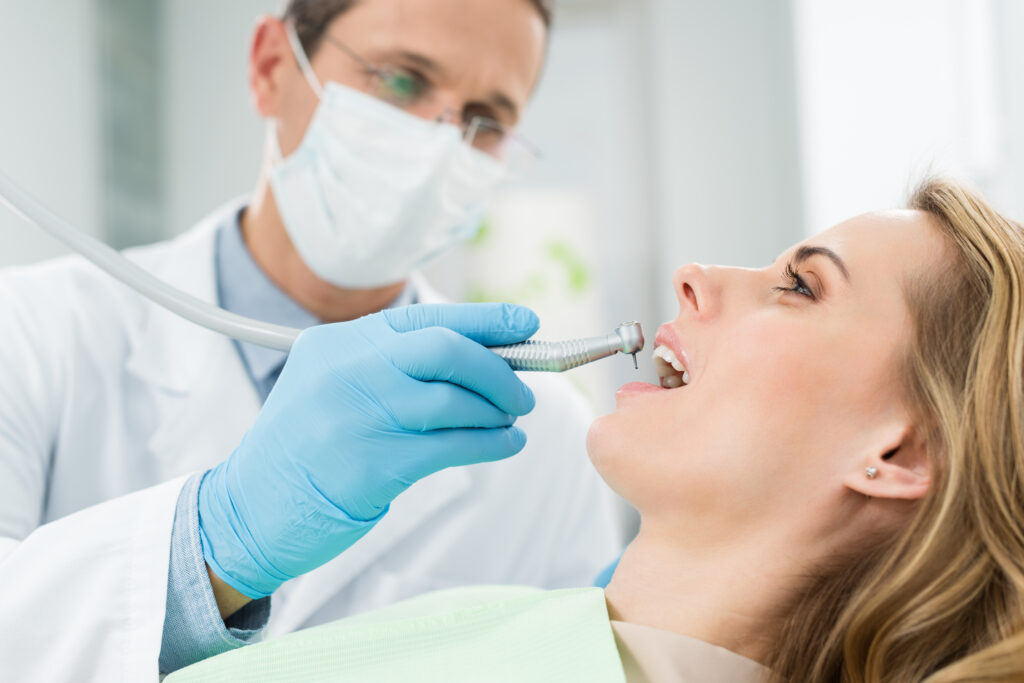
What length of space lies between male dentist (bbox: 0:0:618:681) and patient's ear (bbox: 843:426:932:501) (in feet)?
1.28

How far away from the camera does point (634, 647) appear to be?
0.91 meters

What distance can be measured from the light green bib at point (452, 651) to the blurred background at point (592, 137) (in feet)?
6.23

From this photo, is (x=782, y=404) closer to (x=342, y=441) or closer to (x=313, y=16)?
(x=342, y=441)

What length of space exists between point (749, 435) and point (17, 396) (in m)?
1.04

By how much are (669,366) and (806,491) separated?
238mm

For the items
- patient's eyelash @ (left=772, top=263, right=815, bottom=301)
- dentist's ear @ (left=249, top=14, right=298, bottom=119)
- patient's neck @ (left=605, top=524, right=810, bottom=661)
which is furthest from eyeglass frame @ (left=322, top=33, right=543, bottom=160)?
patient's neck @ (left=605, top=524, right=810, bottom=661)

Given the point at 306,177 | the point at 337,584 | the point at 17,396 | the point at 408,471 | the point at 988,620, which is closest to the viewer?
the point at 988,620

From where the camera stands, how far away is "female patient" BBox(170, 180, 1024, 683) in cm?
85

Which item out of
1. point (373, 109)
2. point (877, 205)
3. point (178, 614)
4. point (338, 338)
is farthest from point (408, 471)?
point (877, 205)

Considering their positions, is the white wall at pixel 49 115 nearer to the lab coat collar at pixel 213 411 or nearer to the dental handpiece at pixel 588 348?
the lab coat collar at pixel 213 411

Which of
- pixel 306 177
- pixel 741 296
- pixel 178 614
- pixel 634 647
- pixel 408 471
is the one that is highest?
pixel 306 177

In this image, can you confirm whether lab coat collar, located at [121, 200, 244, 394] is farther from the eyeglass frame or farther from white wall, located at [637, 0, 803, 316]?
white wall, located at [637, 0, 803, 316]

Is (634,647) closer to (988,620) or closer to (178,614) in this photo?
(988,620)

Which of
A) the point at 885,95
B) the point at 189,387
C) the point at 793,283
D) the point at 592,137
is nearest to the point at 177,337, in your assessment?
the point at 189,387
